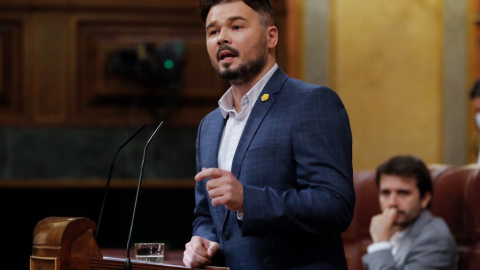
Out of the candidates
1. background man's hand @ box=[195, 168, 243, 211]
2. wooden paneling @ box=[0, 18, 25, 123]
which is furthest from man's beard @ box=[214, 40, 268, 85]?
wooden paneling @ box=[0, 18, 25, 123]

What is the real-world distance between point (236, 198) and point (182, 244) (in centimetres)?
327

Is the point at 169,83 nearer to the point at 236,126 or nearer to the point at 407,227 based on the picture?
the point at 407,227

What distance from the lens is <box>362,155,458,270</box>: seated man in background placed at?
293 cm

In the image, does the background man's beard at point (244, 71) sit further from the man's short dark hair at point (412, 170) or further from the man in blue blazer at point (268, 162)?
the man's short dark hair at point (412, 170)

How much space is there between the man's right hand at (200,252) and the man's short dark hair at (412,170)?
162cm

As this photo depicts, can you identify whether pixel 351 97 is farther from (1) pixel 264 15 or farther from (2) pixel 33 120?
(1) pixel 264 15

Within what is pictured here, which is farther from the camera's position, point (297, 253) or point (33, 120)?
point (33, 120)

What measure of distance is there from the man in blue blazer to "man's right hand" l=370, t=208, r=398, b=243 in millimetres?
1427

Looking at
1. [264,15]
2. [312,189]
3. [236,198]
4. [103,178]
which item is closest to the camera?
[236,198]

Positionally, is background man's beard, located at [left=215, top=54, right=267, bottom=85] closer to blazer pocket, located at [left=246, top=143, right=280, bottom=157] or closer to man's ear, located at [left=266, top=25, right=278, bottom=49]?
man's ear, located at [left=266, top=25, right=278, bottom=49]

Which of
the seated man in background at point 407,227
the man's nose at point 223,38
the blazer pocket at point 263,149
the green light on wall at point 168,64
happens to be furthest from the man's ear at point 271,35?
the green light on wall at point 168,64

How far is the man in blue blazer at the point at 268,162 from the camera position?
4.91 feet

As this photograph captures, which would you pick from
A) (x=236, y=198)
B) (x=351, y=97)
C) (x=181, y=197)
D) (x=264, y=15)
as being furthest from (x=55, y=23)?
(x=236, y=198)

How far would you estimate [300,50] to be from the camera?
4.79 m
